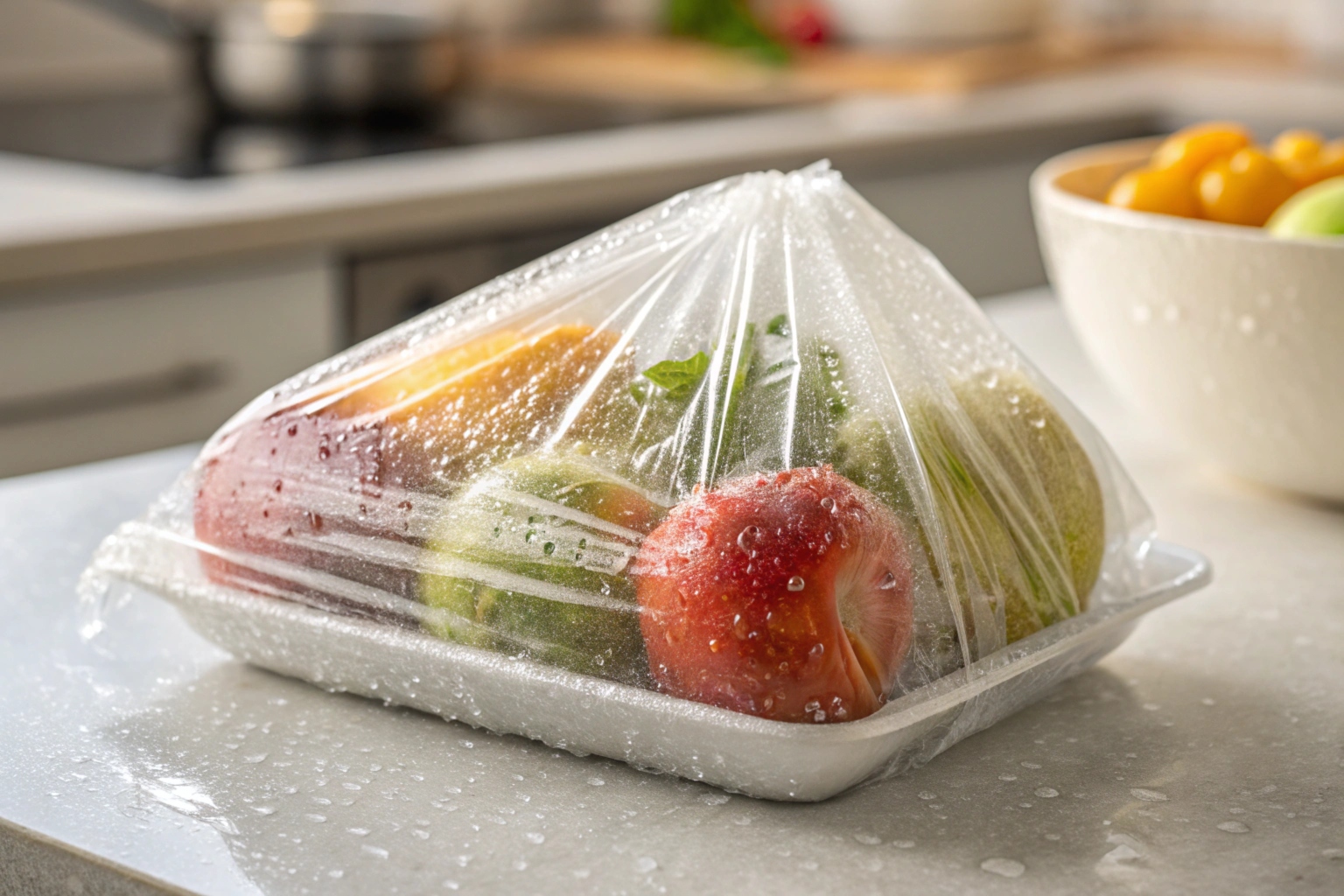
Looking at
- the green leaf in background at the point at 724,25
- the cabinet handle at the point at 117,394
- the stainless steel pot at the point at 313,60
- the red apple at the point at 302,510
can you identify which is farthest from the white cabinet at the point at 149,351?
the green leaf in background at the point at 724,25

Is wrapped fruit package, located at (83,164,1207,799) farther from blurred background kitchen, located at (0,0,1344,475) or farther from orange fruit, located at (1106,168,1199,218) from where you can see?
blurred background kitchen, located at (0,0,1344,475)

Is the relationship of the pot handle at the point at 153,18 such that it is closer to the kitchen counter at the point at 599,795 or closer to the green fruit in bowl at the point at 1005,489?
the kitchen counter at the point at 599,795

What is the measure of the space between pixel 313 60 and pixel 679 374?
1666mm

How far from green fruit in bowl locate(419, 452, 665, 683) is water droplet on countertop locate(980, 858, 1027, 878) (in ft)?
0.40

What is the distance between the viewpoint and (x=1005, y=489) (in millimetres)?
592

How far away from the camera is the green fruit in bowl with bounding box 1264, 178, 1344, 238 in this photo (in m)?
0.84

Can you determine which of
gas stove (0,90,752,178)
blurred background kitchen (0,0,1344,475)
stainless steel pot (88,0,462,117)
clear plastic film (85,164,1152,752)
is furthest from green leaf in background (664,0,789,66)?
clear plastic film (85,164,1152,752)

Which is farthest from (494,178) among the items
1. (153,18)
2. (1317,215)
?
(1317,215)

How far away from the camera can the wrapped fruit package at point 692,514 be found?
518 millimetres

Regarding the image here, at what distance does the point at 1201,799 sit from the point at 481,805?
9.4 inches

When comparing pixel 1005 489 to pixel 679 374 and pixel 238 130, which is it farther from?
pixel 238 130

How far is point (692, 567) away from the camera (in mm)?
515

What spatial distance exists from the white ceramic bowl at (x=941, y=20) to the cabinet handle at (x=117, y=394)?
1.35 meters

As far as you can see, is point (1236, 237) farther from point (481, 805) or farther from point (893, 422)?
point (481, 805)
